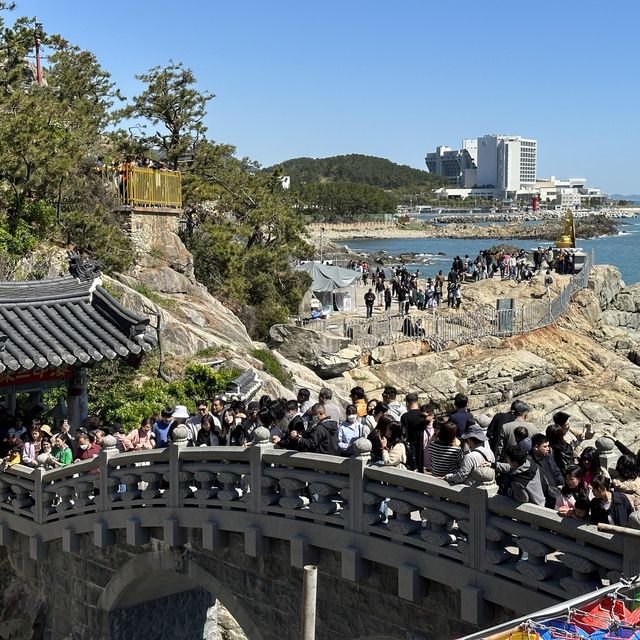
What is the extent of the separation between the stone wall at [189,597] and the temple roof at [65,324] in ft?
9.95

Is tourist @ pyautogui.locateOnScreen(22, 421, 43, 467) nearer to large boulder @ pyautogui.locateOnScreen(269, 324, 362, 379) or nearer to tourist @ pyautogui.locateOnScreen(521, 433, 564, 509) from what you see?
tourist @ pyautogui.locateOnScreen(521, 433, 564, 509)

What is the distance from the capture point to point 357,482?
10.8m

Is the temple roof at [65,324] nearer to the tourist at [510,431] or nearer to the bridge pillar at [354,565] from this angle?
the bridge pillar at [354,565]

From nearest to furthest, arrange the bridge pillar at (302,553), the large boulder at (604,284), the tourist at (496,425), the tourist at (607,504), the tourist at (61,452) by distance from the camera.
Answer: the tourist at (607,504)
the bridge pillar at (302,553)
the tourist at (496,425)
the tourist at (61,452)
the large boulder at (604,284)

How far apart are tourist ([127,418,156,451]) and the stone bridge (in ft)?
1.10

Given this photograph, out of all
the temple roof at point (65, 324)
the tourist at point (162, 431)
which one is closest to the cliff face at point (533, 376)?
the temple roof at point (65, 324)

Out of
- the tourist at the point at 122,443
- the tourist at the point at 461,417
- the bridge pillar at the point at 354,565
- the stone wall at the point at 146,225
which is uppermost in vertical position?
the stone wall at the point at 146,225

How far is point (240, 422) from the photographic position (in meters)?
13.6

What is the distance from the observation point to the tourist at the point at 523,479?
931 centimetres

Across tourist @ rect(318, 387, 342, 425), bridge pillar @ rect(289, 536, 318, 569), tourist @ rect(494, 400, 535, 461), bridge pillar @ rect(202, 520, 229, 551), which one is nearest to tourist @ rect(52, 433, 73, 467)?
bridge pillar @ rect(202, 520, 229, 551)

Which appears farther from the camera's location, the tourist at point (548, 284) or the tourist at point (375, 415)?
the tourist at point (548, 284)

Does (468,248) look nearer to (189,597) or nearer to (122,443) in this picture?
(189,597)

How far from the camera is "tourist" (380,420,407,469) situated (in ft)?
34.9

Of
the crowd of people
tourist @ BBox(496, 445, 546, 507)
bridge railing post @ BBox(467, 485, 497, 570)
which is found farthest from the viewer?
bridge railing post @ BBox(467, 485, 497, 570)
